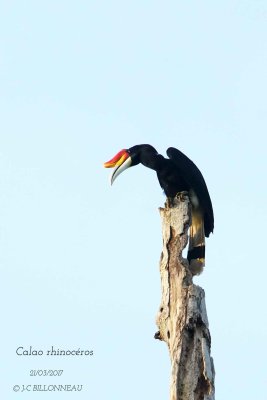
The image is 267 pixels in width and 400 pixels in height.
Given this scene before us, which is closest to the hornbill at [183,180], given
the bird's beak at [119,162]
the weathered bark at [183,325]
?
the bird's beak at [119,162]

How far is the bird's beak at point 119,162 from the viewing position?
1114 centimetres

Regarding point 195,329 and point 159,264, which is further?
point 159,264

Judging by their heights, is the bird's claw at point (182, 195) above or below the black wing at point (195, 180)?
below

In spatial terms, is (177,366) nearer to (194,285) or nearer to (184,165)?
(194,285)

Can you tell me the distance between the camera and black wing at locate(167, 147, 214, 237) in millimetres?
10688

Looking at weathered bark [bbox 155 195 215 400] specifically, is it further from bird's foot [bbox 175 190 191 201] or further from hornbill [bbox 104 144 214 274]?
hornbill [bbox 104 144 214 274]

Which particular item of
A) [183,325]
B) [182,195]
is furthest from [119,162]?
[183,325]

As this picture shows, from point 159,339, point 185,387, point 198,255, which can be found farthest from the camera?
point 198,255

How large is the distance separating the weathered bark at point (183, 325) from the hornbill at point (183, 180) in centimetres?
113

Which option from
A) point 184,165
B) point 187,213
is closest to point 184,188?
point 184,165

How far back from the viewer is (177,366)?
8.05 meters

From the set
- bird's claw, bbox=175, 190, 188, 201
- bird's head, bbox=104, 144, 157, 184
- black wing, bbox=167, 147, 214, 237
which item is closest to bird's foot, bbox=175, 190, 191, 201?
bird's claw, bbox=175, 190, 188, 201

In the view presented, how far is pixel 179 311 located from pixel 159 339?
1.21 feet

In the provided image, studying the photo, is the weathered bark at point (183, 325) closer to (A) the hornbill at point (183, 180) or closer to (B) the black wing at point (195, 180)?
(A) the hornbill at point (183, 180)
